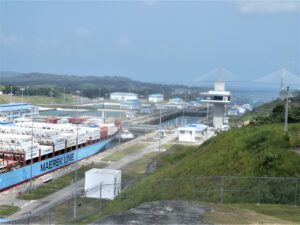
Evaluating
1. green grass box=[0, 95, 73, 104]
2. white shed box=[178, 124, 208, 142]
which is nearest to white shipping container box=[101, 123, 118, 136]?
white shed box=[178, 124, 208, 142]

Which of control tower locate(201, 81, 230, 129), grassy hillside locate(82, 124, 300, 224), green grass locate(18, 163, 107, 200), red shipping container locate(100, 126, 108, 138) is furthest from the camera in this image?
control tower locate(201, 81, 230, 129)

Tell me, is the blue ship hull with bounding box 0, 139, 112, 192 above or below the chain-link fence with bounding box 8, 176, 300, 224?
below

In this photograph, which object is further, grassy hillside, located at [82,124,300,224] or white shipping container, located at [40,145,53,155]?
white shipping container, located at [40,145,53,155]

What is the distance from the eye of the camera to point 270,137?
50.3 ft

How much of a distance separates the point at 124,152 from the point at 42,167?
855 centimetres

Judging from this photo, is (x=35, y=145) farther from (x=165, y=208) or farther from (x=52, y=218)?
(x=165, y=208)

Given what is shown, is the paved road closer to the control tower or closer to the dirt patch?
the dirt patch

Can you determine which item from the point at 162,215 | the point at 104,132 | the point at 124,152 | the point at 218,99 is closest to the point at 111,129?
the point at 104,132

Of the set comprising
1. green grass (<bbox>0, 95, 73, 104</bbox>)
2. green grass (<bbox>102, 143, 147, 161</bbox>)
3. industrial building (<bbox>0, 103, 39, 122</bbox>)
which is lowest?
green grass (<bbox>102, 143, 147, 161</bbox>)

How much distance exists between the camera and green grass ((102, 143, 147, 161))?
37.6m

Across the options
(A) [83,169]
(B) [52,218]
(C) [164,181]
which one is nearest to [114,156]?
(A) [83,169]

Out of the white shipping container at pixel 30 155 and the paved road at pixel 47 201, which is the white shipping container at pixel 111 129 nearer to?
the paved road at pixel 47 201

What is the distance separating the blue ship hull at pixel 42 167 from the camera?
2919 centimetres

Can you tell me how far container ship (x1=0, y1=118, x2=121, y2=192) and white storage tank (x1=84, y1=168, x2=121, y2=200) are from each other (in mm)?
8415
